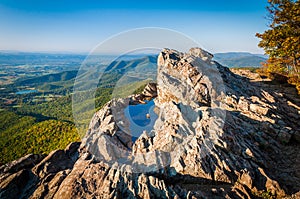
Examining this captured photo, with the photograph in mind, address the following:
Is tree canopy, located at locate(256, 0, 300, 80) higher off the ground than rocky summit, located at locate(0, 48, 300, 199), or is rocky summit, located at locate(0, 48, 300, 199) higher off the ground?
tree canopy, located at locate(256, 0, 300, 80)

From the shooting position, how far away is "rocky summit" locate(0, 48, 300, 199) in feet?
26.5

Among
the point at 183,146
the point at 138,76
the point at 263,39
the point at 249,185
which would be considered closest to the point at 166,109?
the point at 183,146

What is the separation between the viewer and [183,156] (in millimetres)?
9555

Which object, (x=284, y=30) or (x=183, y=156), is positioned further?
(x=284, y=30)

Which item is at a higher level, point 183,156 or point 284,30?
point 284,30

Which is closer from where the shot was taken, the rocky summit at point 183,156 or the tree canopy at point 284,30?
the rocky summit at point 183,156

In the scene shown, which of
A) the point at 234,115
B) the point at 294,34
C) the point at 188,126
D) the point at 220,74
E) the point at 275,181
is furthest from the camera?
the point at 220,74

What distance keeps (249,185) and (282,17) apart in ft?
54.9

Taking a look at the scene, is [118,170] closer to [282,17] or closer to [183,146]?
[183,146]

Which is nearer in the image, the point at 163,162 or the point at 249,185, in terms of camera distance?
the point at 249,185

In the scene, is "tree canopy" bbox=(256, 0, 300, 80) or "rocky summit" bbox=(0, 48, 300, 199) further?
"tree canopy" bbox=(256, 0, 300, 80)

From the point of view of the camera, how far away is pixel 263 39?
62.8ft

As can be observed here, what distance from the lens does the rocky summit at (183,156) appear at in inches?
318

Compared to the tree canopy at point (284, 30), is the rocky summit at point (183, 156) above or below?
below
